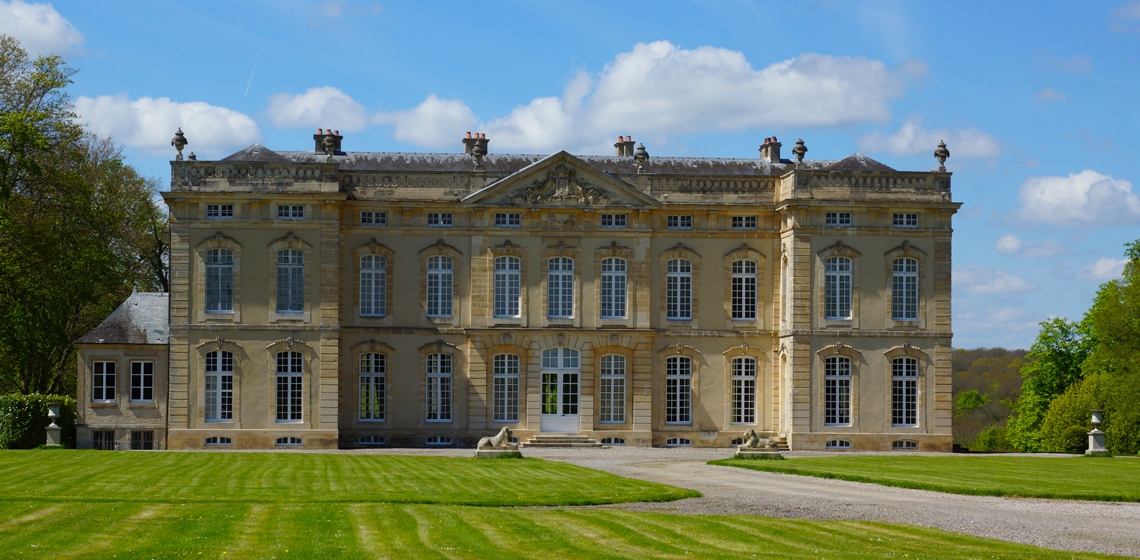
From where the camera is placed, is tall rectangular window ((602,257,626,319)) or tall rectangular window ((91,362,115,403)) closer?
tall rectangular window ((91,362,115,403))

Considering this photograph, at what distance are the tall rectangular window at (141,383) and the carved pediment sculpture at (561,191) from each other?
1039cm

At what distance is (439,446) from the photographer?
35688mm

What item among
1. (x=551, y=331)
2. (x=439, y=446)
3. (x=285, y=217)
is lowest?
(x=439, y=446)

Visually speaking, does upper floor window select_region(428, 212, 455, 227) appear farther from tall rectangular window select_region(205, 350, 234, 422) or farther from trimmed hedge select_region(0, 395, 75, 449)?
trimmed hedge select_region(0, 395, 75, 449)

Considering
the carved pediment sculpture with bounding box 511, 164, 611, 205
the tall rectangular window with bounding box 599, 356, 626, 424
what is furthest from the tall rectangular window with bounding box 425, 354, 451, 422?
the carved pediment sculpture with bounding box 511, 164, 611, 205

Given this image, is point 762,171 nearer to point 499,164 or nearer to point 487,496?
point 499,164

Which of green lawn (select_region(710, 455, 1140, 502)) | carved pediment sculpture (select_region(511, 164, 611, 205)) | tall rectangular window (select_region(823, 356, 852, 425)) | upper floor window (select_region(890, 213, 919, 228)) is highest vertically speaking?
carved pediment sculpture (select_region(511, 164, 611, 205))

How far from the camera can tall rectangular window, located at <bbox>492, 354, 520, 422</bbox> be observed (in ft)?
119

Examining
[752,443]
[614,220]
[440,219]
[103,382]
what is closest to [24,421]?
[103,382]

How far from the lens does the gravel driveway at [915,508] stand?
16.2 metres

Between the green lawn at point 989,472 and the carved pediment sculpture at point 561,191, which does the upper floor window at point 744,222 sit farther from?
the green lawn at point 989,472

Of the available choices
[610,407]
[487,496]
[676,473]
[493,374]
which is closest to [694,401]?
[610,407]

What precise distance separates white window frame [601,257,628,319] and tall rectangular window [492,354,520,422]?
2.77 m

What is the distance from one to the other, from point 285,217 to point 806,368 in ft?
45.9
